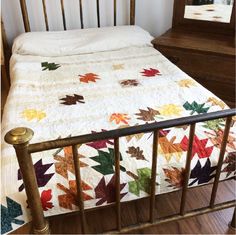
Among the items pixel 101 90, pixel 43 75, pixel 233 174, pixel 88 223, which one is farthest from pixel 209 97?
pixel 43 75

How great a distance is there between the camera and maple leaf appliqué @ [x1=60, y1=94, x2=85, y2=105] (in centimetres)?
155

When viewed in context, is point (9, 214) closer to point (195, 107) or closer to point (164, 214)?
point (164, 214)

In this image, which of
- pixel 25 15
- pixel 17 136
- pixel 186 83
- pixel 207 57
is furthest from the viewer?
pixel 25 15

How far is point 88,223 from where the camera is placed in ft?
4.85

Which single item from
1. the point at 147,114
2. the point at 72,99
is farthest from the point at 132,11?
the point at 147,114

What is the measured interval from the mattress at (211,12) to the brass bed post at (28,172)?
2056 mm

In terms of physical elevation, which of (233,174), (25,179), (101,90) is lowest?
(233,174)

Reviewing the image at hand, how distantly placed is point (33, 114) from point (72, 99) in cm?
24

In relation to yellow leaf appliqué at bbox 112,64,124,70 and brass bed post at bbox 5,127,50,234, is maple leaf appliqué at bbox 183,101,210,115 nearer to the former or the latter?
yellow leaf appliqué at bbox 112,64,124,70

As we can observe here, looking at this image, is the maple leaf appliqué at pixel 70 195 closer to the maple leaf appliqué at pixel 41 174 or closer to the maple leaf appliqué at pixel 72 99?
the maple leaf appliqué at pixel 41 174

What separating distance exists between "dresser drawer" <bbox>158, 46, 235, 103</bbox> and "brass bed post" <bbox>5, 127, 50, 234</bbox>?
1.64m

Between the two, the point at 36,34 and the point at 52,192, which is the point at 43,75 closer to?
the point at 36,34

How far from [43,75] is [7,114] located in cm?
51

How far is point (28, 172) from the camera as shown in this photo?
2.89 feet
